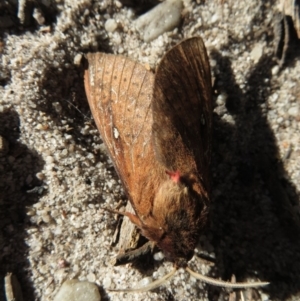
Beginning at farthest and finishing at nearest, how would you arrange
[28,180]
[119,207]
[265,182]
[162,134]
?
[265,182] < [119,207] < [28,180] < [162,134]

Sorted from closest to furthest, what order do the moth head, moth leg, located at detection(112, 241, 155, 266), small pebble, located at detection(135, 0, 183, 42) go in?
the moth head → moth leg, located at detection(112, 241, 155, 266) → small pebble, located at detection(135, 0, 183, 42)

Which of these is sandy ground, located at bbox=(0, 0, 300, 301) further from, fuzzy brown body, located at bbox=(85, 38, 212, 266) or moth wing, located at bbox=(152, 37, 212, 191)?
moth wing, located at bbox=(152, 37, 212, 191)

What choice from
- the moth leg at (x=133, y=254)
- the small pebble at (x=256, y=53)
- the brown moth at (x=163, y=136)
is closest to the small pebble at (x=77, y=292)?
the moth leg at (x=133, y=254)

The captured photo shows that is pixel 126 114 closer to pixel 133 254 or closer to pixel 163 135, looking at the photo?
pixel 163 135

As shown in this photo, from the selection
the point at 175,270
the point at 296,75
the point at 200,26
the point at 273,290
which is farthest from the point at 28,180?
the point at 296,75

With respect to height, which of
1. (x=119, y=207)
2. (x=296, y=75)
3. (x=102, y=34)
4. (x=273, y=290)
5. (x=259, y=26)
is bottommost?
(x=273, y=290)

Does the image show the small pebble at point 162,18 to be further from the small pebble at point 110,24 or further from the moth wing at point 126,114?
the moth wing at point 126,114

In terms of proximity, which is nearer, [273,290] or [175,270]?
[175,270]

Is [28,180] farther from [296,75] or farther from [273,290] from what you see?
[296,75]

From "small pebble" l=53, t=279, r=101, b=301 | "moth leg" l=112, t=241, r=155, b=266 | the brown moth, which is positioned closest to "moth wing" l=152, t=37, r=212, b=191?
the brown moth
